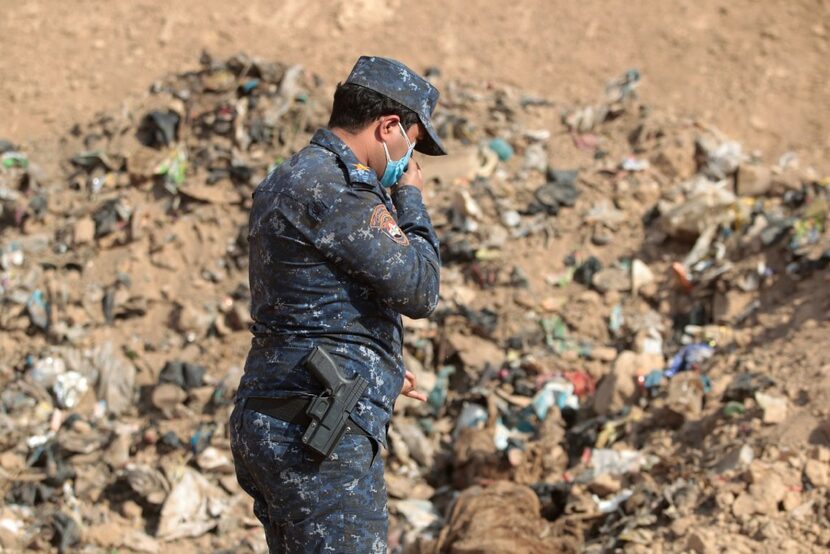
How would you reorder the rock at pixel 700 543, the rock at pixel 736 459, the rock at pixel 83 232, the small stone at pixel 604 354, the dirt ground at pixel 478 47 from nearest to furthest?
the rock at pixel 700 543, the rock at pixel 736 459, the small stone at pixel 604 354, the rock at pixel 83 232, the dirt ground at pixel 478 47

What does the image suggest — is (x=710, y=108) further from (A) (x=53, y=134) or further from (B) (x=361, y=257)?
(B) (x=361, y=257)

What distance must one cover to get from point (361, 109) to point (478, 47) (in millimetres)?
6517

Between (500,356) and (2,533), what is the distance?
2.83m

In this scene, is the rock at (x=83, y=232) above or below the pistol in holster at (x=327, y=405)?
below

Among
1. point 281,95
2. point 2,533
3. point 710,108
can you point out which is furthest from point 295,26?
point 2,533

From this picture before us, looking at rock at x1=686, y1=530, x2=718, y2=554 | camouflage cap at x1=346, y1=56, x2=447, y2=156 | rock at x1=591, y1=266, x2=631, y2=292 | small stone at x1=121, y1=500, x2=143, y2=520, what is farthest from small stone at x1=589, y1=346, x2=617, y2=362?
camouflage cap at x1=346, y1=56, x2=447, y2=156

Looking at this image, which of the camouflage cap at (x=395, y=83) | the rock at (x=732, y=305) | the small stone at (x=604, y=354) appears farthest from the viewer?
the small stone at (x=604, y=354)

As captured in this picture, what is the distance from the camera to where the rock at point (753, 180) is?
609cm

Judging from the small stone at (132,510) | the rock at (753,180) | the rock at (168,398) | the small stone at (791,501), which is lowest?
the small stone at (132,510)

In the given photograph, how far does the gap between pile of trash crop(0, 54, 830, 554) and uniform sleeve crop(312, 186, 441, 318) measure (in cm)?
182

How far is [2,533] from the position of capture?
4.72m

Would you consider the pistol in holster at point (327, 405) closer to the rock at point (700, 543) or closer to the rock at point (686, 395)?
the rock at point (700, 543)

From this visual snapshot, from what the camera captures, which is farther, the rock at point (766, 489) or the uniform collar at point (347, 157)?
the rock at point (766, 489)

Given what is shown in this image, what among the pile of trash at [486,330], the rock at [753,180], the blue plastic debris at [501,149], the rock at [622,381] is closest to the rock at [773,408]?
the pile of trash at [486,330]
